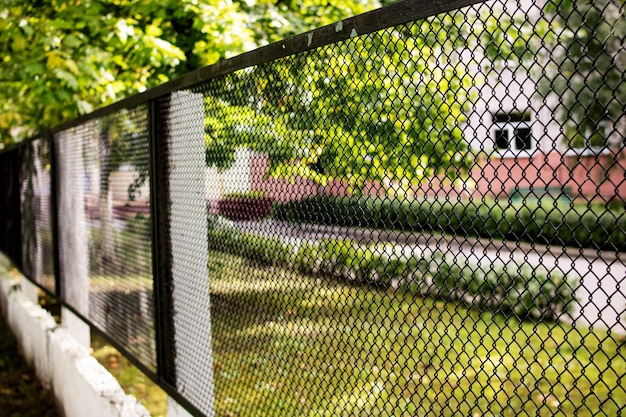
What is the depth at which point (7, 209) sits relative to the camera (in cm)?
972

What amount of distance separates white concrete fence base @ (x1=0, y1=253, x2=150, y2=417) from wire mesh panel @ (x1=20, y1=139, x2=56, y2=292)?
0.40 metres

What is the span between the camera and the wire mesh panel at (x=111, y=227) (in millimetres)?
3984

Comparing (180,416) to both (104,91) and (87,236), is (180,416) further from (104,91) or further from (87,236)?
(104,91)

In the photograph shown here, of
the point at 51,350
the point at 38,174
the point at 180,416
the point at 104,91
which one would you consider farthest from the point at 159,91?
the point at 38,174

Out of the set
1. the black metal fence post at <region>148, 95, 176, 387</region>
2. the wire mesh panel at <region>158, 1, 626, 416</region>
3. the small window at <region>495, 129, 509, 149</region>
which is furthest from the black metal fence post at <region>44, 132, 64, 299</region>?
the small window at <region>495, 129, 509, 149</region>

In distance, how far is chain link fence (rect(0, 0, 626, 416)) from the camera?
1.72 metres

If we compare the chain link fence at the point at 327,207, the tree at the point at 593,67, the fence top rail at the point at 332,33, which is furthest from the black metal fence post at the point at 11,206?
the tree at the point at 593,67

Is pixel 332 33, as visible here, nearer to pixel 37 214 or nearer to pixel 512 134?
pixel 512 134

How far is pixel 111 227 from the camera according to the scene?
4590mm

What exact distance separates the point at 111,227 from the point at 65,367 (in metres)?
1.36

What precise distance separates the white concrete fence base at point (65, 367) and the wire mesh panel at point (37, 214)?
40cm

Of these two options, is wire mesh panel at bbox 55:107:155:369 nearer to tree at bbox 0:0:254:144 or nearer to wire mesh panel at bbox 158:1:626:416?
tree at bbox 0:0:254:144

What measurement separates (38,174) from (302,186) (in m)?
5.70

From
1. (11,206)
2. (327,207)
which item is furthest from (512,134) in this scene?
(11,206)
